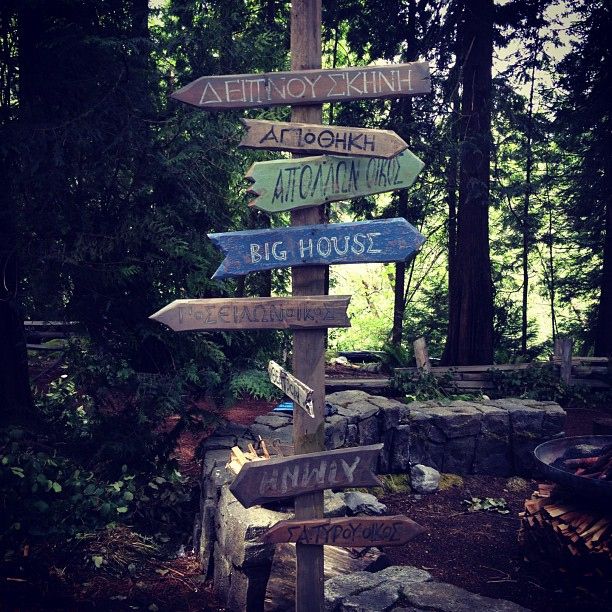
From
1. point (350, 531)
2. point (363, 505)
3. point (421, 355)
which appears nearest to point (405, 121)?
point (421, 355)

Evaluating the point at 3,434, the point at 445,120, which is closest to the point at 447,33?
the point at 445,120

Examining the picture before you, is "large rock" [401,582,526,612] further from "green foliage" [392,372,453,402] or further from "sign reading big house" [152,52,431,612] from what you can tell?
"green foliage" [392,372,453,402]

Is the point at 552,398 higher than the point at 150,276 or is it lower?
lower

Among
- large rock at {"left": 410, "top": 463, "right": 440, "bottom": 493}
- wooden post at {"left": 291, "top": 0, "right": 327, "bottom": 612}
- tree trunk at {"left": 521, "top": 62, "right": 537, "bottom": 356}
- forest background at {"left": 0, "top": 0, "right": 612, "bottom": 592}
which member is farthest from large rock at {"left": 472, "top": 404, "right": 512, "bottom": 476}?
tree trunk at {"left": 521, "top": 62, "right": 537, "bottom": 356}

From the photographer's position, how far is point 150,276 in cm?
649

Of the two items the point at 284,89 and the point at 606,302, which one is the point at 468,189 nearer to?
the point at 606,302

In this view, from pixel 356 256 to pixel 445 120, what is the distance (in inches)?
384

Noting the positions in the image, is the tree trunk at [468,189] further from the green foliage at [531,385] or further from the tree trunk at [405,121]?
the tree trunk at [405,121]

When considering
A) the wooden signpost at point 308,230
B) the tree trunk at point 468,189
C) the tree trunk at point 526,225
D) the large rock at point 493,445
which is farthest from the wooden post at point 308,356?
the tree trunk at point 526,225

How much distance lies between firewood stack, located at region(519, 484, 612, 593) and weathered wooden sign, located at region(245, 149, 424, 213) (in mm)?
3263

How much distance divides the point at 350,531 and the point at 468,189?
8.93 metres

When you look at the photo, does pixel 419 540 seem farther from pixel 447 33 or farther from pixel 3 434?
pixel 447 33

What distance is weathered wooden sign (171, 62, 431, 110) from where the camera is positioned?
13.1 ft

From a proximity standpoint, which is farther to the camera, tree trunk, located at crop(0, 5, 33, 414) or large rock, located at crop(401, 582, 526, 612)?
tree trunk, located at crop(0, 5, 33, 414)
